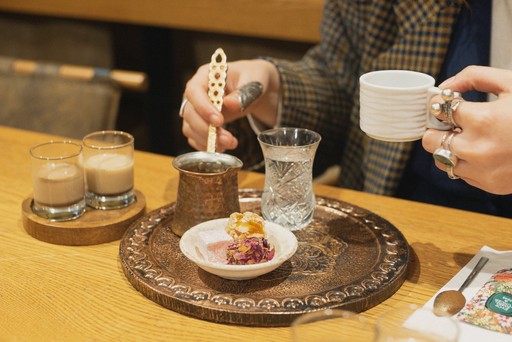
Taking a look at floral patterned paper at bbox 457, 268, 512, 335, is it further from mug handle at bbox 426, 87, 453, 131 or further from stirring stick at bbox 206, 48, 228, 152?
stirring stick at bbox 206, 48, 228, 152

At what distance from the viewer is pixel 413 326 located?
0.74m

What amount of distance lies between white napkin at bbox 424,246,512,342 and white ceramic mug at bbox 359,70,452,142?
0.23 m

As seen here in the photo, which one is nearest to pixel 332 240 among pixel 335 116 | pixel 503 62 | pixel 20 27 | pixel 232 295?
pixel 232 295

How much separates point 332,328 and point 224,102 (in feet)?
2.33

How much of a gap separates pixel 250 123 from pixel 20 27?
1.93 m

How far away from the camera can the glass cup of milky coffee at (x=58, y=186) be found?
4.02 ft

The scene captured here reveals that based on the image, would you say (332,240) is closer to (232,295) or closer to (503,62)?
(232,295)

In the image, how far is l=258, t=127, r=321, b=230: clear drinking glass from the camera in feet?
3.88

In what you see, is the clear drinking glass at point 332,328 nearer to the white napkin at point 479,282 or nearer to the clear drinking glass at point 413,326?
the clear drinking glass at point 413,326

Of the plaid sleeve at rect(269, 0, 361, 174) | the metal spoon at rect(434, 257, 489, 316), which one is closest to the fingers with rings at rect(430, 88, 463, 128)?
the metal spoon at rect(434, 257, 489, 316)

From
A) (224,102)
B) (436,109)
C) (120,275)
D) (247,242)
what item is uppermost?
(436,109)

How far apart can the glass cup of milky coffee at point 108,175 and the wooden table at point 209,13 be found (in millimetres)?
1375

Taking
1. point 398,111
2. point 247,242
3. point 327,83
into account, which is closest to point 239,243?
point 247,242

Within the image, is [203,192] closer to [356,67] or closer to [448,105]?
[448,105]
